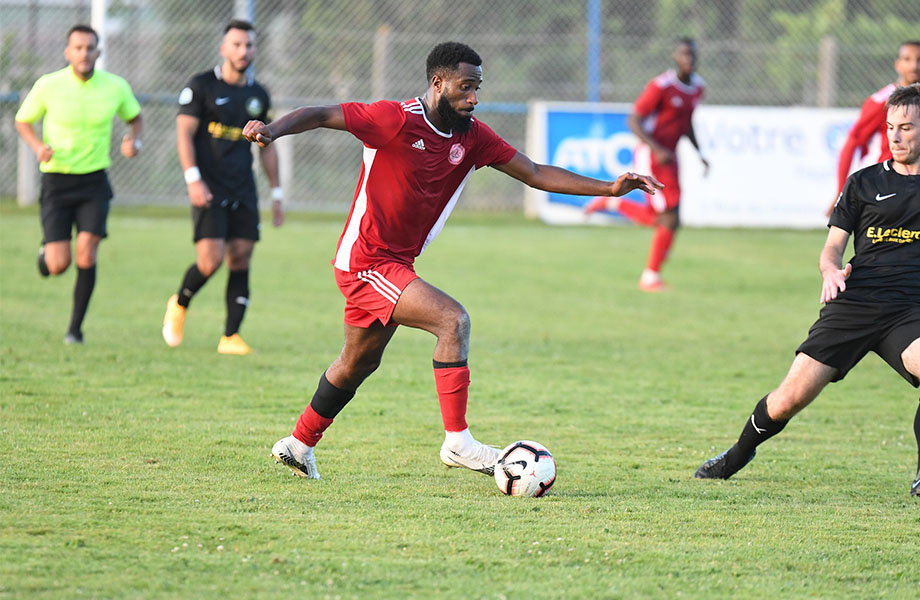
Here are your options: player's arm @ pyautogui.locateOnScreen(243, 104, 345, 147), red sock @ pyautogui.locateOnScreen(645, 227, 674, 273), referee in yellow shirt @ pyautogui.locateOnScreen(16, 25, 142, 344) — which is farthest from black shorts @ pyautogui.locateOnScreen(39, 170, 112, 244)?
red sock @ pyautogui.locateOnScreen(645, 227, 674, 273)

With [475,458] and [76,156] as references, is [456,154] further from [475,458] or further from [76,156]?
[76,156]

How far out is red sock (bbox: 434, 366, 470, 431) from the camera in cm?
533

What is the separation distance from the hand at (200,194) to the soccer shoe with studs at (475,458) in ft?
12.7

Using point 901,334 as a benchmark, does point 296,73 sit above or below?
above

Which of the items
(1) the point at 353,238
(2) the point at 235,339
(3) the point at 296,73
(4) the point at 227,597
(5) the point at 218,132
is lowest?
(4) the point at 227,597

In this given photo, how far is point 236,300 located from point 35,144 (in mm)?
1893

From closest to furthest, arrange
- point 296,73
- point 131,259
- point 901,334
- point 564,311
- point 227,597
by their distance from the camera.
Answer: point 227,597, point 901,334, point 564,311, point 131,259, point 296,73

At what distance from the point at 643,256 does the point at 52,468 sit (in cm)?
1187

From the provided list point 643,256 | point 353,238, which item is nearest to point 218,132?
point 353,238

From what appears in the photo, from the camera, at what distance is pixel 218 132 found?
9188 millimetres

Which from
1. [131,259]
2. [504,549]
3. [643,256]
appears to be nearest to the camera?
[504,549]

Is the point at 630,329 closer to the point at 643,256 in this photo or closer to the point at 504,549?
the point at 643,256

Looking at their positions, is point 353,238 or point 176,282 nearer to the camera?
point 353,238

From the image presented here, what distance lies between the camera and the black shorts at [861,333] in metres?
5.44
